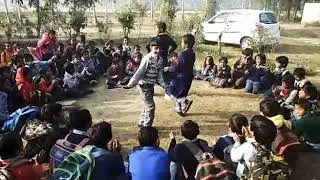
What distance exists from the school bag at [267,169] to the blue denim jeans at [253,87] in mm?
6243

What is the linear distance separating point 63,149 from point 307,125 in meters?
3.53

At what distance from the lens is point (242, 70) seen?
1070 centimetres

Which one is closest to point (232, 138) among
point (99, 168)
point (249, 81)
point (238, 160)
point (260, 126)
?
point (238, 160)

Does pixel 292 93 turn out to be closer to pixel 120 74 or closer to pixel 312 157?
pixel 312 157

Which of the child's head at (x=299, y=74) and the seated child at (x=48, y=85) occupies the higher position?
the child's head at (x=299, y=74)

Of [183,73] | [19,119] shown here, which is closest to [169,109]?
[183,73]

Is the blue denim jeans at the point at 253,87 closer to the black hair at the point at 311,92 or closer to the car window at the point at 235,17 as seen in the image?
the black hair at the point at 311,92

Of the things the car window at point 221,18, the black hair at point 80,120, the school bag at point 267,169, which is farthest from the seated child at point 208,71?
the school bag at point 267,169

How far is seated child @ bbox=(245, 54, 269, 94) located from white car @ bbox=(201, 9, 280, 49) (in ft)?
20.1

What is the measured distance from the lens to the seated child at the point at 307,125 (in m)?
6.07

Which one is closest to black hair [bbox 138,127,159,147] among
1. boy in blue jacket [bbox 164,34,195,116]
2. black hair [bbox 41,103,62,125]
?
black hair [bbox 41,103,62,125]

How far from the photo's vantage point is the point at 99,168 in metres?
3.78

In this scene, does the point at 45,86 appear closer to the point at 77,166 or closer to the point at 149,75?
the point at 149,75

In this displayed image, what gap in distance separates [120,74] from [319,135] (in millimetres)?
6147
